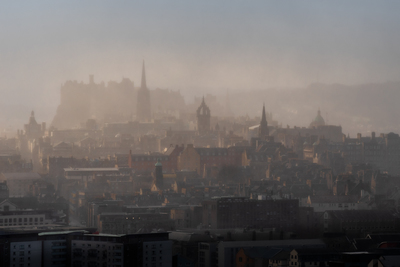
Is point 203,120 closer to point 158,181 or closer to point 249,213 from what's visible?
point 158,181

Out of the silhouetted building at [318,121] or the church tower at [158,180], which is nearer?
the church tower at [158,180]

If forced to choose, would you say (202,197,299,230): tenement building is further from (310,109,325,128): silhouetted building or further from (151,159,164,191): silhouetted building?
(310,109,325,128): silhouetted building

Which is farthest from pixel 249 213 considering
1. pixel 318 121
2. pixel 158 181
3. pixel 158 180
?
pixel 318 121

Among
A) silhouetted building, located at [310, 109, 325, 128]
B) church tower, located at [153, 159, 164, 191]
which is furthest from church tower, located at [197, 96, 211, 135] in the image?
church tower, located at [153, 159, 164, 191]

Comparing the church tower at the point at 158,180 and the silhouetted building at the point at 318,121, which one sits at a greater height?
the silhouetted building at the point at 318,121

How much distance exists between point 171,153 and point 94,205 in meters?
43.2

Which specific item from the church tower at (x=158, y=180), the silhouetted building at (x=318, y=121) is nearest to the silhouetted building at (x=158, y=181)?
the church tower at (x=158, y=180)

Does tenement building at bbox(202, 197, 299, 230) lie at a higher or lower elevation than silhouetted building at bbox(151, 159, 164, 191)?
lower

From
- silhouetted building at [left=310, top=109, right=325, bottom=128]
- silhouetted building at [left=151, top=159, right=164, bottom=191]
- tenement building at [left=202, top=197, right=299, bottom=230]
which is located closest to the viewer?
tenement building at [left=202, top=197, right=299, bottom=230]

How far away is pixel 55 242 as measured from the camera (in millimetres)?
49688

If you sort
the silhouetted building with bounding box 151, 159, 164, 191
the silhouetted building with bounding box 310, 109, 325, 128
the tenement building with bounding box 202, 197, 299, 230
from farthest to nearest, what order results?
the silhouetted building with bounding box 310, 109, 325, 128, the silhouetted building with bounding box 151, 159, 164, 191, the tenement building with bounding box 202, 197, 299, 230

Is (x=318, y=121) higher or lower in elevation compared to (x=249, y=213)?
higher

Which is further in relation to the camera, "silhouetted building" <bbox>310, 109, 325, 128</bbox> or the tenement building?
"silhouetted building" <bbox>310, 109, 325, 128</bbox>

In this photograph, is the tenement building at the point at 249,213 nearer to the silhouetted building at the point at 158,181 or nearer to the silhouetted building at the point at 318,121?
the silhouetted building at the point at 158,181
